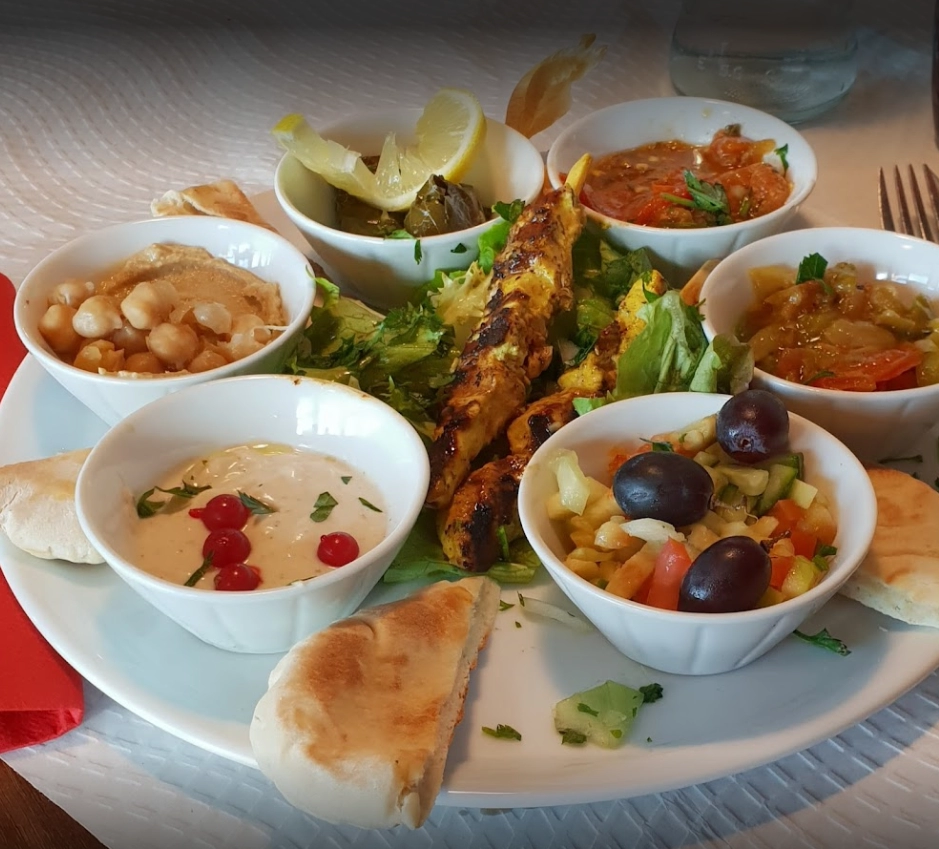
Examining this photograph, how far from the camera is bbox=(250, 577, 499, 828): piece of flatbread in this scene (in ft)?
4.84

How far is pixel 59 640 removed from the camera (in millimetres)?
1861

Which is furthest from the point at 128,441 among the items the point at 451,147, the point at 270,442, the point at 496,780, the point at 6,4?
the point at 6,4

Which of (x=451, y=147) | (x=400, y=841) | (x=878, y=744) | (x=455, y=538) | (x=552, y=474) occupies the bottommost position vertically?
(x=400, y=841)

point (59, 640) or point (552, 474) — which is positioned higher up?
point (552, 474)

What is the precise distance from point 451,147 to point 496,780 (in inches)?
78.5

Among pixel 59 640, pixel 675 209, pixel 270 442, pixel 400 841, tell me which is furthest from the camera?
pixel 675 209

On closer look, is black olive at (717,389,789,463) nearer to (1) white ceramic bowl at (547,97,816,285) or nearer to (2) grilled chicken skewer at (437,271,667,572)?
(2) grilled chicken skewer at (437,271,667,572)

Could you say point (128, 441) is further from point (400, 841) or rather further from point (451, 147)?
point (451, 147)

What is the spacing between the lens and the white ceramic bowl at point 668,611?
1.63 meters

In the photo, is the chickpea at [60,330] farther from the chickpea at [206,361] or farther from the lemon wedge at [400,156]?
the lemon wedge at [400,156]

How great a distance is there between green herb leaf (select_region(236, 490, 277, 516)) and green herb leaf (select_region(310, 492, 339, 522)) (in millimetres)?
84

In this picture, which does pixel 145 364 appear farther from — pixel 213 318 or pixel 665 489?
pixel 665 489

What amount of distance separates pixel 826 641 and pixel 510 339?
1.01 metres

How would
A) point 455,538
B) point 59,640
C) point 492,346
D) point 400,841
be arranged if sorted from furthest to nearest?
point 492,346 → point 455,538 → point 59,640 → point 400,841
